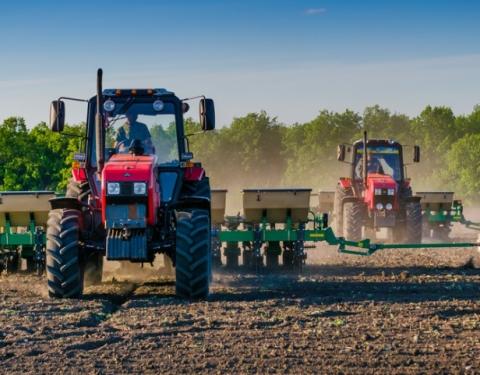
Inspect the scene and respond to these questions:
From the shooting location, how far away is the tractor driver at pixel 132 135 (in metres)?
12.9

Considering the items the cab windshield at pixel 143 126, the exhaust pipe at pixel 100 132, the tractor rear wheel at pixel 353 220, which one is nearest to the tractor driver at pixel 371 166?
the tractor rear wheel at pixel 353 220

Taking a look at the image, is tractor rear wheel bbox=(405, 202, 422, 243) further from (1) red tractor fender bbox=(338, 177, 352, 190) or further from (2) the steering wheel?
(2) the steering wheel

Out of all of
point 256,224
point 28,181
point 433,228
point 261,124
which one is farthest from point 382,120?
point 256,224

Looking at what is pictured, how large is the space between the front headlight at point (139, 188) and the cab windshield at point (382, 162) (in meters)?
12.0

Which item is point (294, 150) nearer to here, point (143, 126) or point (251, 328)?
point (143, 126)

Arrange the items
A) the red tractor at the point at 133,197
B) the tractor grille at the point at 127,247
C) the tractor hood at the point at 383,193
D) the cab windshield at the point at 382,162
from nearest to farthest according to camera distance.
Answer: the tractor grille at the point at 127,247, the red tractor at the point at 133,197, the tractor hood at the point at 383,193, the cab windshield at the point at 382,162

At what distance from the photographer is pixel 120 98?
43.0 ft

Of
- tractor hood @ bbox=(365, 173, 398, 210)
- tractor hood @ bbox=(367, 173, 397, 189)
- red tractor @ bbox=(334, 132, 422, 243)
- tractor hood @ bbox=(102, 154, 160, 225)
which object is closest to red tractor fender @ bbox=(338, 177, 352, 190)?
red tractor @ bbox=(334, 132, 422, 243)

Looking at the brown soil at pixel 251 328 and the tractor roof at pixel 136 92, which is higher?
the tractor roof at pixel 136 92

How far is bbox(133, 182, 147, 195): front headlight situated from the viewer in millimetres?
11539

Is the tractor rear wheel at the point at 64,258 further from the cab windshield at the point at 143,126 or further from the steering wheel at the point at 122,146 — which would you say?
the cab windshield at the point at 143,126

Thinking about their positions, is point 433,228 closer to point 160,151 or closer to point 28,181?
point 160,151

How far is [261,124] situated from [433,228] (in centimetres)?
6047

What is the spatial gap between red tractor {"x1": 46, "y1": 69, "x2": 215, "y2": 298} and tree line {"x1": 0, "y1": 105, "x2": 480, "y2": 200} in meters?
31.5
